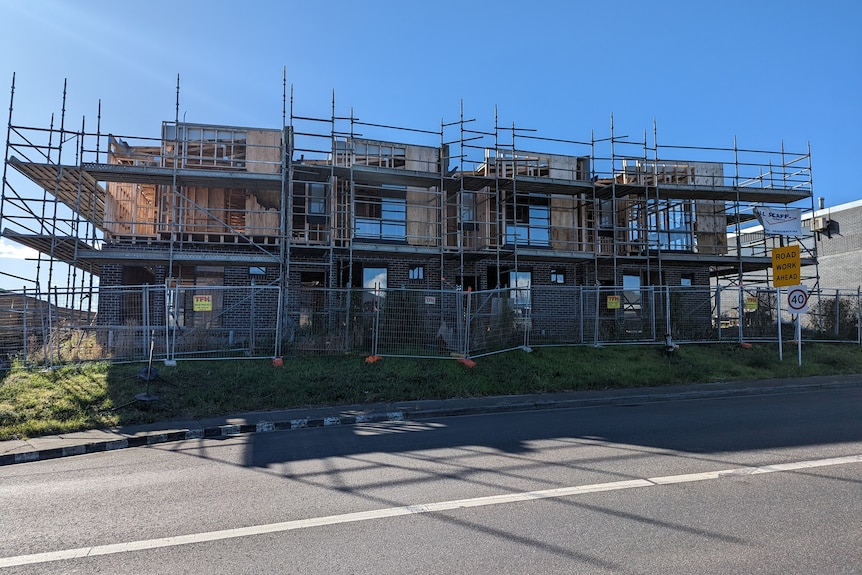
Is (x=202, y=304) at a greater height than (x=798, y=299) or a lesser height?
lesser

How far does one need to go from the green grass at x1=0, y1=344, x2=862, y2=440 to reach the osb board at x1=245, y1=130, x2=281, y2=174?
26.6ft

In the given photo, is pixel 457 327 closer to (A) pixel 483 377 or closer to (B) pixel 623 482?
(A) pixel 483 377

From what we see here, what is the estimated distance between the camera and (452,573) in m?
3.50

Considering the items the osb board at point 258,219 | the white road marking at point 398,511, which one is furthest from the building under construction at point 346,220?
the white road marking at point 398,511

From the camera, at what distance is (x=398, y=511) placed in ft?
15.4

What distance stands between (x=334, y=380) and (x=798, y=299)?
12.1m

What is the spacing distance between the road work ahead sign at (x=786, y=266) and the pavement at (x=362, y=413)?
2785 mm

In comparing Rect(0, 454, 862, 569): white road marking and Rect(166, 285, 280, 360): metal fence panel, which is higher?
Rect(166, 285, 280, 360): metal fence panel

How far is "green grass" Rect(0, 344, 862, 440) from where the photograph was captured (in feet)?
31.2

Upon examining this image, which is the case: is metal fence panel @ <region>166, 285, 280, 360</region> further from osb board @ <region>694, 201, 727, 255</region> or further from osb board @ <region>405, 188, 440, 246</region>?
osb board @ <region>694, 201, 727, 255</region>

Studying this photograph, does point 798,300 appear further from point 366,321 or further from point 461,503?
point 461,503

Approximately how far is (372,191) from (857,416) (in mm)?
15487

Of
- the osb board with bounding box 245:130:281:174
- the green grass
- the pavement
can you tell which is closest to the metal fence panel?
the green grass

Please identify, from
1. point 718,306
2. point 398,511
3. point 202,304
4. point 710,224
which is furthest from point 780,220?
point 398,511
